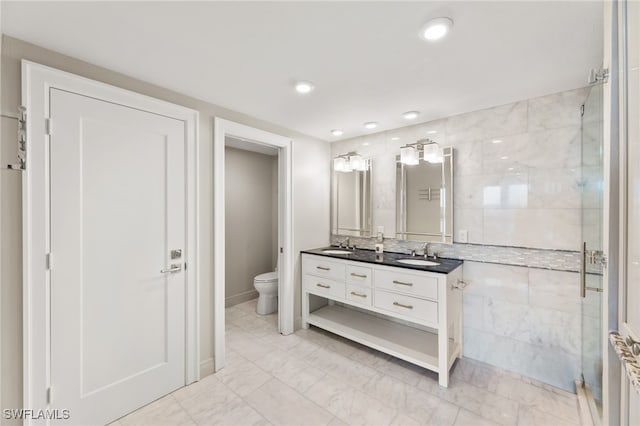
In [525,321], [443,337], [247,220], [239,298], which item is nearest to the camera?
[443,337]

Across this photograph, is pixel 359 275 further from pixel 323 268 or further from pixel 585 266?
pixel 585 266

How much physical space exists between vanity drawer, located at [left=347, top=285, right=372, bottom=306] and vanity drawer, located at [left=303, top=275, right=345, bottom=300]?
0.09 m

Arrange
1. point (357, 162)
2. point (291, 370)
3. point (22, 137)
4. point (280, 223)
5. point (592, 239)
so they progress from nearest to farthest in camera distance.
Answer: point (22, 137) < point (592, 239) < point (291, 370) < point (280, 223) < point (357, 162)

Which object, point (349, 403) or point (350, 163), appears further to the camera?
point (350, 163)

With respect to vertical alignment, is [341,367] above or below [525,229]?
below

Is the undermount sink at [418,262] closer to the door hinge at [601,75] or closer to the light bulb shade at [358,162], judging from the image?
the light bulb shade at [358,162]

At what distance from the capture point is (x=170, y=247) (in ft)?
6.49

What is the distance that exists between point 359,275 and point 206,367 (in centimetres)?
156

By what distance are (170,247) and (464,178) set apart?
105 inches

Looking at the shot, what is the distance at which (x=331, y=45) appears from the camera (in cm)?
144

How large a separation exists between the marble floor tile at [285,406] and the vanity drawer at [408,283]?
108cm

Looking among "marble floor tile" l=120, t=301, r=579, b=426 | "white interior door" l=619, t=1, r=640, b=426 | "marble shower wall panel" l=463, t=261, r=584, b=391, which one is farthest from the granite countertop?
"white interior door" l=619, t=1, r=640, b=426

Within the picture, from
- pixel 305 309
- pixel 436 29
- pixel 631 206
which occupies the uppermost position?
pixel 436 29

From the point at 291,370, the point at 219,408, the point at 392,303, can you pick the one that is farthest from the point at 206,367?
the point at 392,303
